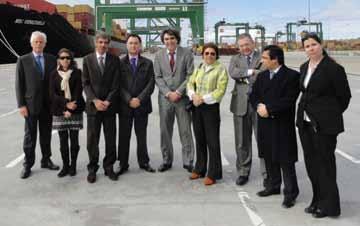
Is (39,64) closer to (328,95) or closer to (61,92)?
(61,92)

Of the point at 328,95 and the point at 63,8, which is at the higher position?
the point at 63,8

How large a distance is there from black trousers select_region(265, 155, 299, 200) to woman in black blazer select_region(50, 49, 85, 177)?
8.02 ft

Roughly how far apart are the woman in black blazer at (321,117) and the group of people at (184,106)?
0.01 m

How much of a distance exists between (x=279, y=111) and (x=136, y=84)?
83.6 inches

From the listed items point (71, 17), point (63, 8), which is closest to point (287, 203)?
point (63, 8)

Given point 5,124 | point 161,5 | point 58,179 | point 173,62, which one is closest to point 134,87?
point 173,62

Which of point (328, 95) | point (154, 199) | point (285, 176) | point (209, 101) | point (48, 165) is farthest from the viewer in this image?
point (48, 165)

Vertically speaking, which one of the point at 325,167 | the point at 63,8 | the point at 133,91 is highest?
the point at 63,8

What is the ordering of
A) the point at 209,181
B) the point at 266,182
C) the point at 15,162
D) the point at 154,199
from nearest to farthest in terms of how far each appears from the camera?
the point at 154,199, the point at 266,182, the point at 209,181, the point at 15,162

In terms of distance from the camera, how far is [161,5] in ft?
229

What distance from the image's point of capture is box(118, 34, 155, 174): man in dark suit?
6.57 meters

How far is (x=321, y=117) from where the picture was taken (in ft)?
15.7

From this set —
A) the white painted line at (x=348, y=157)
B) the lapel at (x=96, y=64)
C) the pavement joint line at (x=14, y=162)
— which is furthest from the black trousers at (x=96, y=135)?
the white painted line at (x=348, y=157)

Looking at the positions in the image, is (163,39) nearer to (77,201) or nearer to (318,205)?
(77,201)
